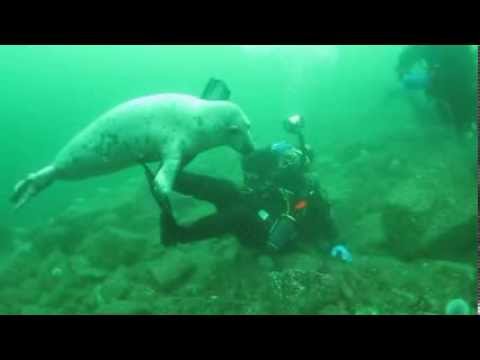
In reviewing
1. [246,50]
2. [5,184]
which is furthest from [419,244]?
[246,50]

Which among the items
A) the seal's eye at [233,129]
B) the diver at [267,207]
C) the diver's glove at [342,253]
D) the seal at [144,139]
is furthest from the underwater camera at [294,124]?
the diver's glove at [342,253]

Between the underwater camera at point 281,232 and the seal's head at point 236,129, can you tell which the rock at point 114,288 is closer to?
the underwater camera at point 281,232

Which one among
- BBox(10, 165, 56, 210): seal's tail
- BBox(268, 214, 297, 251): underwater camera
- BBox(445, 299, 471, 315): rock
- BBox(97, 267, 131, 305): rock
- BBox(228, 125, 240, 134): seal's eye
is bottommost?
BBox(97, 267, 131, 305): rock

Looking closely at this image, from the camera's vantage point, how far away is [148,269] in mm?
7141

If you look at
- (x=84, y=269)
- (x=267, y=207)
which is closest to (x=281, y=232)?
(x=267, y=207)

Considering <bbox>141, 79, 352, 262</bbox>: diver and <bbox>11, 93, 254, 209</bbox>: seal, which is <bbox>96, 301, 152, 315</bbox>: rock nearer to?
<bbox>141, 79, 352, 262</bbox>: diver

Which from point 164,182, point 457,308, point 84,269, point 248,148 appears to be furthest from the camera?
point 84,269

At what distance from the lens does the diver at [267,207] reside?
20.4ft

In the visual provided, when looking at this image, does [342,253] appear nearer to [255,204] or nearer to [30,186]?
[255,204]

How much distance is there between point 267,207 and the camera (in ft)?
22.1

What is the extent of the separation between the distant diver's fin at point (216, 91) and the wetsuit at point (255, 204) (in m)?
1.12

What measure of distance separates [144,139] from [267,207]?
2.24 m

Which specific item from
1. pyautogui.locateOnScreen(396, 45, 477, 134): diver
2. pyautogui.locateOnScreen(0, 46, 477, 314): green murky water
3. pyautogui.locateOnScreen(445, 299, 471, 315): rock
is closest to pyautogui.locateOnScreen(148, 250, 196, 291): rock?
pyautogui.locateOnScreen(0, 46, 477, 314): green murky water

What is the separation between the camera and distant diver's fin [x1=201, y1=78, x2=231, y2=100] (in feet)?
22.9
